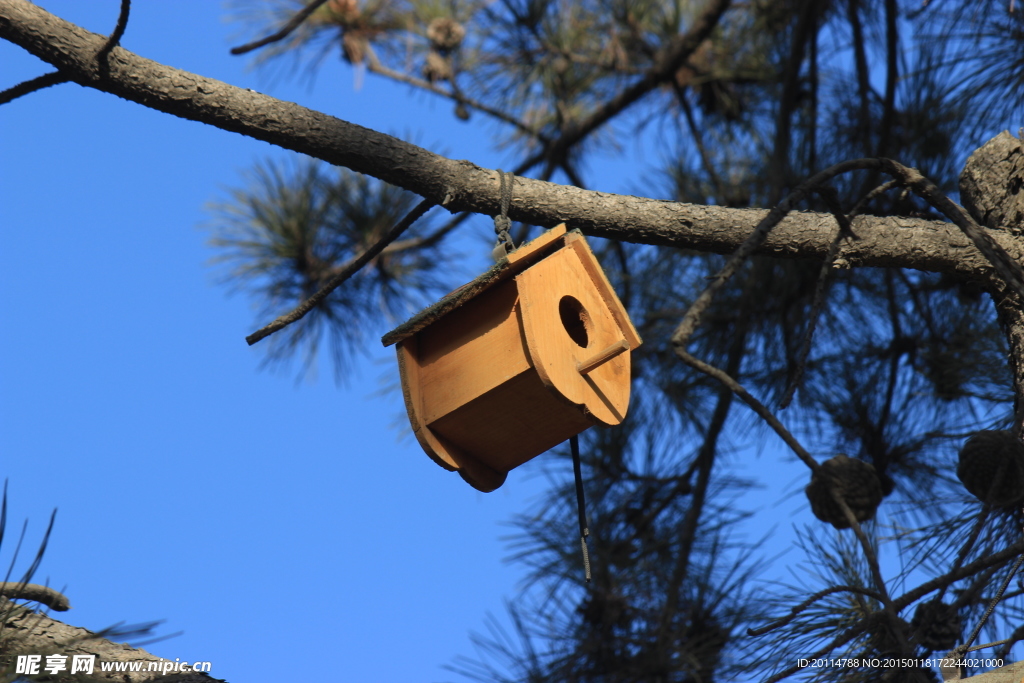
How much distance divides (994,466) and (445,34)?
2370mm

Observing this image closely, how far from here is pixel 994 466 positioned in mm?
1802

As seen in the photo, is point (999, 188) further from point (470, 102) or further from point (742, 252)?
point (470, 102)

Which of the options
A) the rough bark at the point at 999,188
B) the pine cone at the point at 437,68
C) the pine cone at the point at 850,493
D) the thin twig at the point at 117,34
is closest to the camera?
the thin twig at the point at 117,34

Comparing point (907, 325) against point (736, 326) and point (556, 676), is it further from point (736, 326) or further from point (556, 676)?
point (556, 676)

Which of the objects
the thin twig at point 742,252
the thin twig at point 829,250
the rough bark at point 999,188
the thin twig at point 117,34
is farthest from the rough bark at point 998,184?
the thin twig at point 117,34

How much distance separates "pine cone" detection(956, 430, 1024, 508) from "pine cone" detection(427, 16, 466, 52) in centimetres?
227

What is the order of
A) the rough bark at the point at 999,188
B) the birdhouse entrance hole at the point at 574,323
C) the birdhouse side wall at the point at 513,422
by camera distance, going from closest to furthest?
the birdhouse side wall at the point at 513,422 < the birdhouse entrance hole at the point at 574,323 < the rough bark at the point at 999,188

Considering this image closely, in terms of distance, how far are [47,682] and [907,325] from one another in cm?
252

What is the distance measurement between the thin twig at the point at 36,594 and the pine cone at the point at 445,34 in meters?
2.52

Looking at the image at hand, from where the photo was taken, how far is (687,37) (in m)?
3.13

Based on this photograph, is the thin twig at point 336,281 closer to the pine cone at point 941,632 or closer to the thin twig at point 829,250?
the thin twig at point 829,250

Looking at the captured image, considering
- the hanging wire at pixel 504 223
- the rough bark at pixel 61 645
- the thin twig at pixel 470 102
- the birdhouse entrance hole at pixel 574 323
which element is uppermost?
the thin twig at pixel 470 102

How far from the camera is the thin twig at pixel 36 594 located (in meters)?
1.37

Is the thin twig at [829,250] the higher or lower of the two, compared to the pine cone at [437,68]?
lower
